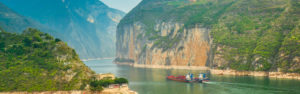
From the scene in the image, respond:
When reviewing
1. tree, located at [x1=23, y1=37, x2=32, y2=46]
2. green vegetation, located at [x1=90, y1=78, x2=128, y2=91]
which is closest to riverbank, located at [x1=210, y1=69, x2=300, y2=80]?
green vegetation, located at [x1=90, y1=78, x2=128, y2=91]

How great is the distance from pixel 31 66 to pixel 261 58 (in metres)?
86.6

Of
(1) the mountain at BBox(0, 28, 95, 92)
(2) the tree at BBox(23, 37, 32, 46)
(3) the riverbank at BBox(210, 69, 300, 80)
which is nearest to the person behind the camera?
(1) the mountain at BBox(0, 28, 95, 92)

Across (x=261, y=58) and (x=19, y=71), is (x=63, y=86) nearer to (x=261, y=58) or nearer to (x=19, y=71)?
(x=19, y=71)

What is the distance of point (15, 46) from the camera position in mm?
100375

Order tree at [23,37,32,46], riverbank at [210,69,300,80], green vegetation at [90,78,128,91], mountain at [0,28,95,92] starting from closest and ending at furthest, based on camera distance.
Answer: mountain at [0,28,95,92], green vegetation at [90,78,128,91], tree at [23,37,32,46], riverbank at [210,69,300,80]

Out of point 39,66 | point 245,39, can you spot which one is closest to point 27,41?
point 39,66

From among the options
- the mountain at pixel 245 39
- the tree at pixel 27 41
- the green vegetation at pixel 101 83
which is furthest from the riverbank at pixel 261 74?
the tree at pixel 27 41

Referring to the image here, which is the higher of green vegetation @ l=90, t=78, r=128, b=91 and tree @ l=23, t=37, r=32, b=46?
tree @ l=23, t=37, r=32, b=46

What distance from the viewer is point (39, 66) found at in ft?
307

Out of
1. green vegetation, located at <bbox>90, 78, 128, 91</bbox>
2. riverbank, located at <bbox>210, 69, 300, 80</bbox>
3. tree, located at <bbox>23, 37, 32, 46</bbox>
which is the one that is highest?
tree, located at <bbox>23, 37, 32, 46</bbox>

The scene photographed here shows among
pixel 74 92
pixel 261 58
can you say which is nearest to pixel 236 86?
pixel 261 58

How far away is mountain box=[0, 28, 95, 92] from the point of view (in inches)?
3472

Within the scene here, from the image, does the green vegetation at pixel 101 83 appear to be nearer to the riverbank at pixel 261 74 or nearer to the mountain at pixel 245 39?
the riverbank at pixel 261 74

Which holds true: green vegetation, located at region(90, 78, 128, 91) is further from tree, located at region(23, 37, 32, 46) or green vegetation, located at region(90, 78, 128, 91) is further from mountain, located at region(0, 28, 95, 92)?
tree, located at region(23, 37, 32, 46)
